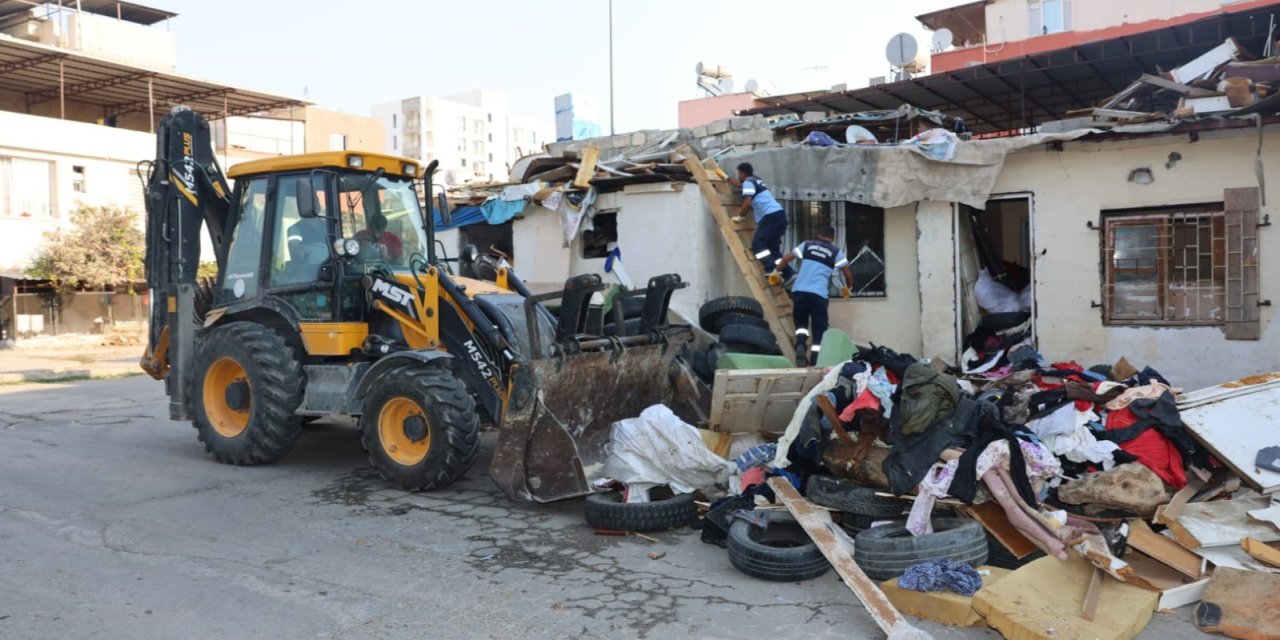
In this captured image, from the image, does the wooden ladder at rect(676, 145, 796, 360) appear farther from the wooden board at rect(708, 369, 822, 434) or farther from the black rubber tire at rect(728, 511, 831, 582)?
the black rubber tire at rect(728, 511, 831, 582)

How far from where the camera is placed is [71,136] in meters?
25.5

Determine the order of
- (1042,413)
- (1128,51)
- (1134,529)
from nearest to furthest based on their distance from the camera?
(1134,529), (1042,413), (1128,51)

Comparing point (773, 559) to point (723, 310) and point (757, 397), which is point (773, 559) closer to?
point (757, 397)

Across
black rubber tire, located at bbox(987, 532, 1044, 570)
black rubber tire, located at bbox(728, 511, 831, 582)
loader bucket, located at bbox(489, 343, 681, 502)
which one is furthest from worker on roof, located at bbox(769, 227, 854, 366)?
black rubber tire, located at bbox(728, 511, 831, 582)

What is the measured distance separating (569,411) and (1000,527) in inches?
120

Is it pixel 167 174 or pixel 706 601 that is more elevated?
pixel 167 174

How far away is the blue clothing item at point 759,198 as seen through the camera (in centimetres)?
1033

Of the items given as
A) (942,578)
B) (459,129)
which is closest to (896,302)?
(942,578)

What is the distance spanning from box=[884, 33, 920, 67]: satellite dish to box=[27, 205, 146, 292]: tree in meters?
19.5

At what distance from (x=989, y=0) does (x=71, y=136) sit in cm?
2581

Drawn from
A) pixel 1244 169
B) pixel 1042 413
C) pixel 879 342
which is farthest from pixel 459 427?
A: pixel 1244 169

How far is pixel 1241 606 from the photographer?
14.2 feet

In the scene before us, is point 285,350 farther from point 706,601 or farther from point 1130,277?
point 1130,277

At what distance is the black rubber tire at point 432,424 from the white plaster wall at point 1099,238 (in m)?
6.26
